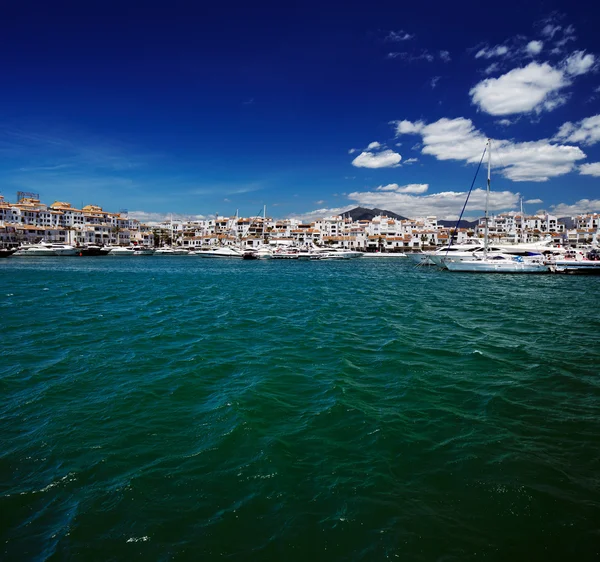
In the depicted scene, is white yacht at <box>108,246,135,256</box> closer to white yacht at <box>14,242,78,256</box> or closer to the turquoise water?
white yacht at <box>14,242,78,256</box>

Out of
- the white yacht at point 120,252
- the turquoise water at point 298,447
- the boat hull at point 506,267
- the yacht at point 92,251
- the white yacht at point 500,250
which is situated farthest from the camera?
the white yacht at point 120,252

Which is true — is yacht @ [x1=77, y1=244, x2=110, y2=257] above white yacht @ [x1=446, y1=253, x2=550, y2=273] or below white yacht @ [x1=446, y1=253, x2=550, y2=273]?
above

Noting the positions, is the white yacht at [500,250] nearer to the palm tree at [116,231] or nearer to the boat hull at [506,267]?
the boat hull at [506,267]

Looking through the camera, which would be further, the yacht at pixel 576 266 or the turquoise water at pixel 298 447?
the yacht at pixel 576 266

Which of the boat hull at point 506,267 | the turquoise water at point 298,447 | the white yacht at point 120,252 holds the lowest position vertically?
the turquoise water at point 298,447

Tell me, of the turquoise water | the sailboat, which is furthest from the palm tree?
the turquoise water

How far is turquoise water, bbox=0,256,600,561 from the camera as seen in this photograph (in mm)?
3729

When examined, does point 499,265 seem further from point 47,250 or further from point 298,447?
point 47,250

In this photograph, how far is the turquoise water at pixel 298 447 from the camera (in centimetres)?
373

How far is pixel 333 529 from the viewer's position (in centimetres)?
382

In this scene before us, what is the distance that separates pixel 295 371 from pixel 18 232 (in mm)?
113917

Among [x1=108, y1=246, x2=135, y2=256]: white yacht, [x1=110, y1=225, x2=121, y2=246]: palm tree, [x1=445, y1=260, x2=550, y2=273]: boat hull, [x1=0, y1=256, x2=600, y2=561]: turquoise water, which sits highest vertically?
[x1=110, y1=225, x2=121, y2=246]: palm tree

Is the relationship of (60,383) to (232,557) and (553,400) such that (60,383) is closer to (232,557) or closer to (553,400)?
(232,557)

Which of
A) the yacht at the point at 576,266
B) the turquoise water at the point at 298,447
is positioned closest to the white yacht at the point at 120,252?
the yacht at the point at 576,266
